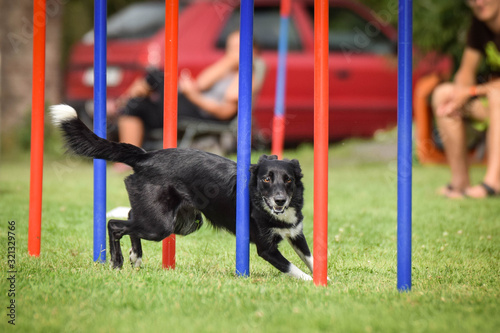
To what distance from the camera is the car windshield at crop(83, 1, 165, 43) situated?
31.3 ft

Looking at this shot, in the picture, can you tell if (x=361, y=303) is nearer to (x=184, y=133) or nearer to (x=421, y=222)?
(x=421, y=222)

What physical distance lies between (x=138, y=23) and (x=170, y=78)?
6039mm

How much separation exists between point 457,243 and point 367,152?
19.9 ft

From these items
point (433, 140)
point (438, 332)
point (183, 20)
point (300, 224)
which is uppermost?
point (183, 20)

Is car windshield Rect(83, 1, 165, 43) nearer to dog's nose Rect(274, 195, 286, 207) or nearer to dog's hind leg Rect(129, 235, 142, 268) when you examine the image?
dog's hind leg Rect(129, 235, 142, 268)

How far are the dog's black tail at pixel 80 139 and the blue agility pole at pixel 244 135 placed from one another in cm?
76

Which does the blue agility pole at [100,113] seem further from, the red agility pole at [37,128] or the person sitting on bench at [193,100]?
the person sitting on bench at [193,100]

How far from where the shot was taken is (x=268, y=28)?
399 inches

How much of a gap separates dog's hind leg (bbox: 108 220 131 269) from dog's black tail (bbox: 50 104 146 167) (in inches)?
16.3

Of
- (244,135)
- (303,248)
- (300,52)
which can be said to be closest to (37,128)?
(244,135)

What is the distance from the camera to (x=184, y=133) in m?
9.38

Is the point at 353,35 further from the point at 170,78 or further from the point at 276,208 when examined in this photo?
the point at 276,208

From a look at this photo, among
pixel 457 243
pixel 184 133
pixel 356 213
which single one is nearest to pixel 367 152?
pixel 184 133

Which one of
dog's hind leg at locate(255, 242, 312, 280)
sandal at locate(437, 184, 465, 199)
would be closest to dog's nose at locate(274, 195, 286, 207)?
dog's hind leg at locate(255, 242, 312, 280)
